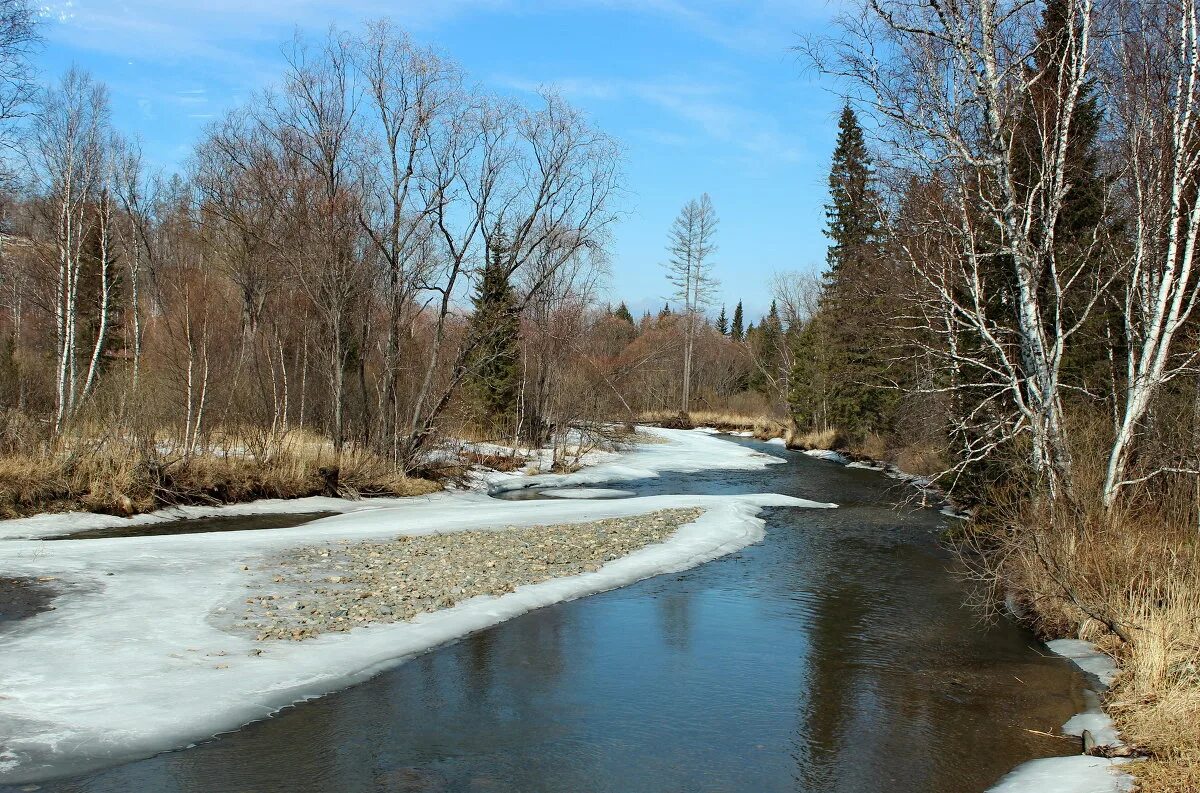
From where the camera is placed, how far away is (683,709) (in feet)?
22.4

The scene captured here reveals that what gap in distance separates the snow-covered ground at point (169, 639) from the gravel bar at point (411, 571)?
0.26 meters

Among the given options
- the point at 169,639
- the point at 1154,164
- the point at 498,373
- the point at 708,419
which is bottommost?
the point at 169,639

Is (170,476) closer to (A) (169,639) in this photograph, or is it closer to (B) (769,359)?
(A) (169,639)

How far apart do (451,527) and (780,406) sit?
4067 cm

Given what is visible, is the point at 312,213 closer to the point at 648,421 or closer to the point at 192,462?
the point at 192,462

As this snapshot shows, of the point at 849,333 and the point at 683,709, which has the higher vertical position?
the point at 849,333

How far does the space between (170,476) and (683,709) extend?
11.8 m

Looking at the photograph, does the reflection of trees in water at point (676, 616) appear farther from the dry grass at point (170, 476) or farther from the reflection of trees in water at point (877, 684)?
the dry grass at point (170, 476)

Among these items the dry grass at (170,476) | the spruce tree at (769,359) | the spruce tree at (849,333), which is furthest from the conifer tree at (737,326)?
the dry grass at (170,476)

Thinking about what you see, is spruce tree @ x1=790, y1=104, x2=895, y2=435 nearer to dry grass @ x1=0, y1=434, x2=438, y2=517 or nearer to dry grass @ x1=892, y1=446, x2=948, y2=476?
dry grass @ x1=892, y1=446, x2=948, y2=476

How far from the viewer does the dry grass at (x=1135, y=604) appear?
218 inches

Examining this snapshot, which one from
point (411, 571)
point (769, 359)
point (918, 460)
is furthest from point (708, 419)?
point (411, 571)

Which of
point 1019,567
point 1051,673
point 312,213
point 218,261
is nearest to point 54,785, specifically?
point 1051,673

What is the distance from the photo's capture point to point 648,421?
5522 centimetres
